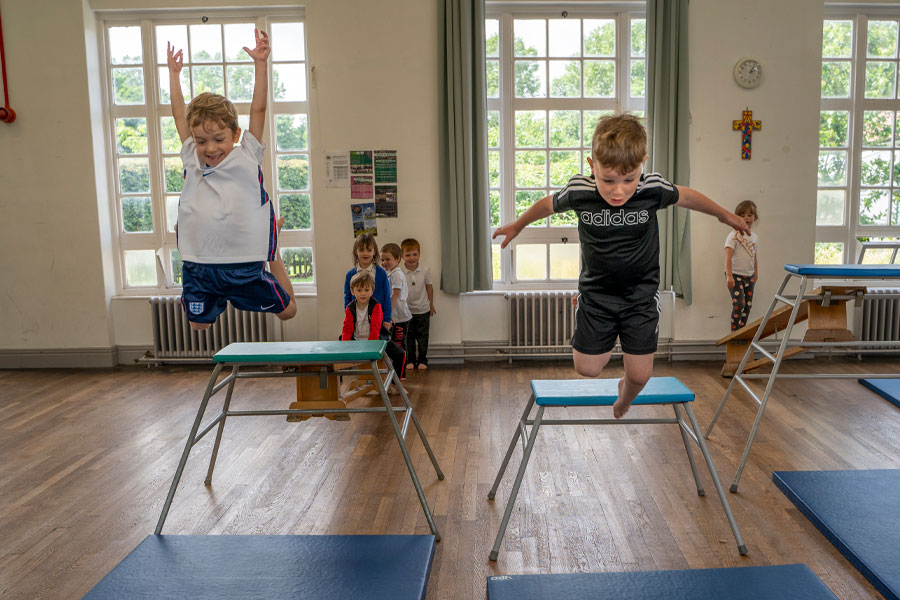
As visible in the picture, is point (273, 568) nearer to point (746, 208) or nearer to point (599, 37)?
point (746, 208)

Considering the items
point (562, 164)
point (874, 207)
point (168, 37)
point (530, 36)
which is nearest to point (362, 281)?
point (562, 164)

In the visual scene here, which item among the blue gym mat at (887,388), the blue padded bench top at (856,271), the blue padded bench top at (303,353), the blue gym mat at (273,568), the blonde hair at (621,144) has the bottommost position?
the blue gym mat at (887,388)

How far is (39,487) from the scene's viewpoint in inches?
147

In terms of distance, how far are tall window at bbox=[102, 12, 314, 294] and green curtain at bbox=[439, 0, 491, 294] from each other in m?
1.31

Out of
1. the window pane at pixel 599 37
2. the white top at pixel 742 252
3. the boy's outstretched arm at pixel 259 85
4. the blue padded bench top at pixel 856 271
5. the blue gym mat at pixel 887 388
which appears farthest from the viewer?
the window pane at pixel 599 37

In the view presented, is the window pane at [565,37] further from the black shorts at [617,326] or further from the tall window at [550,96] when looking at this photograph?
the black shorts at [617,326]

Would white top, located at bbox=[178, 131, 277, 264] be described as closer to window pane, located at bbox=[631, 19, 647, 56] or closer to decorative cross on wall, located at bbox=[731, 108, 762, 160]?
window pane, located at bbox=[631, 19, 647, 56]

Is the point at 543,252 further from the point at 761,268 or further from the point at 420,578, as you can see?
the point at 420,578

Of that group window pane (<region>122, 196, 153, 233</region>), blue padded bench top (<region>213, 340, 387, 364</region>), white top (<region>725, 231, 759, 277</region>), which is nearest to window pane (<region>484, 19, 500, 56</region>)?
white top (<region>725, 231, 759, 277</region>)

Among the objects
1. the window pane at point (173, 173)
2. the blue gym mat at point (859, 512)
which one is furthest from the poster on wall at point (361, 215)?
the blue gym mat at point (859, 512)

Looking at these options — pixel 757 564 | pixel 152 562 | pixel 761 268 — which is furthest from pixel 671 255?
pixel 152 562

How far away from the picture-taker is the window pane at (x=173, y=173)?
258 inches

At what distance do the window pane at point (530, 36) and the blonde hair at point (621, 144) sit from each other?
4395mm

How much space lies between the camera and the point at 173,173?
6.60 meters
